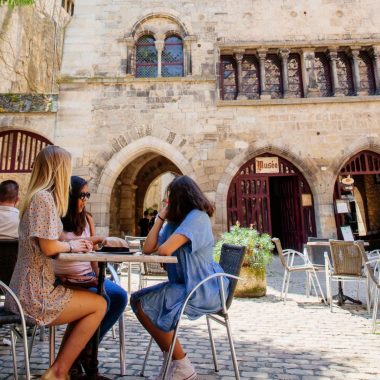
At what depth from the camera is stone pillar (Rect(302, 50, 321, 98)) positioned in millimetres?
9648

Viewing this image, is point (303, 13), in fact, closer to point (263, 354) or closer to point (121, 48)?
point (121, 48)

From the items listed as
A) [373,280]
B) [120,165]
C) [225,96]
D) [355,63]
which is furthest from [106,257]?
[355,63]

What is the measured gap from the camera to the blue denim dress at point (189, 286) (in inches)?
85.2

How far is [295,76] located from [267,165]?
9.96 feet

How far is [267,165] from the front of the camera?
9.61m

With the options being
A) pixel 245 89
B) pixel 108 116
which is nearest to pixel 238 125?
pixel 245 89

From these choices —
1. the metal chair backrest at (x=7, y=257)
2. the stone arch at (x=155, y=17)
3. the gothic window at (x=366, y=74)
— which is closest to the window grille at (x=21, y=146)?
the stone arch at (x=155, y=17)

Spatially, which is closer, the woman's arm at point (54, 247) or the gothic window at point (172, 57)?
the woman's arm at point (54, 247)

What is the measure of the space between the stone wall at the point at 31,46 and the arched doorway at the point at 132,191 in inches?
249

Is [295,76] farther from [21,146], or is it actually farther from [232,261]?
[232,261]

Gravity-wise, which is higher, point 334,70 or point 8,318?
point 334,70

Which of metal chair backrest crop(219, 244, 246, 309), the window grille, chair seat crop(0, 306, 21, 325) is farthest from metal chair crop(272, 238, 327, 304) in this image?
the window grille

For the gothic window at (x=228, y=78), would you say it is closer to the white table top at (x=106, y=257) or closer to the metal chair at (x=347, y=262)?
the metal chair at (x=347, y=262)

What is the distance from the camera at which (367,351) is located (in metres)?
2.95
